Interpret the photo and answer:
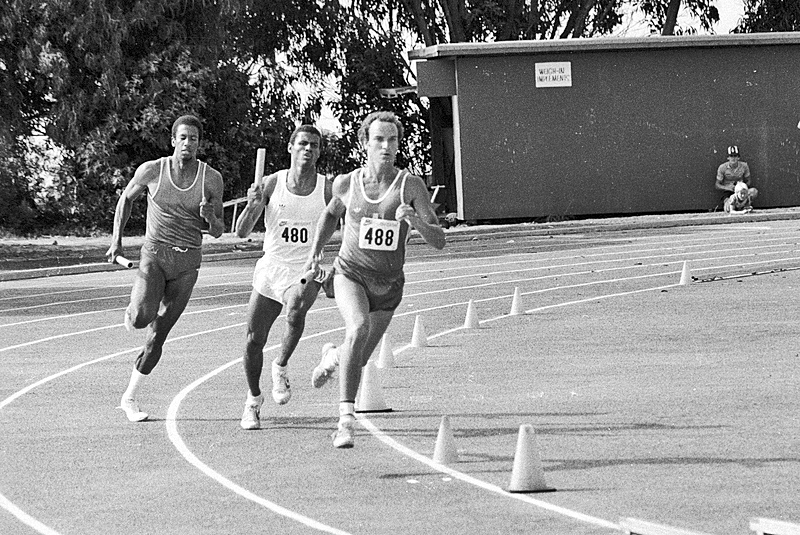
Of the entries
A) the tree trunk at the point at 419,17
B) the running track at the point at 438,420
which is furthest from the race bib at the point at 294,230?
the tree trunk at the point at 419,17

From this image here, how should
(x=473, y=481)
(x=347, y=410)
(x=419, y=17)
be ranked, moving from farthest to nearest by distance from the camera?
(x=419, y=17) < (x=347, y=410) < (x=473, y=481)

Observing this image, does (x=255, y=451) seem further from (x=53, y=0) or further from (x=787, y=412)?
(x=53, y=0)

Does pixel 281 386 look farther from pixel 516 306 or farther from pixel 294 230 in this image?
pixel 516 306

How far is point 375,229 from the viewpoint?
Result: 379 inches

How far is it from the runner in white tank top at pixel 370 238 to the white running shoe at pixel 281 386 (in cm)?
92

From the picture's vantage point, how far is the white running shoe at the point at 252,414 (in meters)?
10.2

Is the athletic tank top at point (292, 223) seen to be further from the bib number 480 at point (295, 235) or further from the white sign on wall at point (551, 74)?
the white sign on wall at point (551, 74)

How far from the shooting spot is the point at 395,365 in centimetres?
1341

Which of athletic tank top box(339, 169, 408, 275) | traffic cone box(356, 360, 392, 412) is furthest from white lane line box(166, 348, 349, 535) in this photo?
athletic tank top box(339, 169, 408, 275)

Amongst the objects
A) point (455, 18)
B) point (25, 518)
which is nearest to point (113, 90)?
point (455, 18)

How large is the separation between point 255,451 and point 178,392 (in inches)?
110

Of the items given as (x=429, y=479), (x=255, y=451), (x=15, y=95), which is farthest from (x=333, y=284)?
(x=15, y=95)

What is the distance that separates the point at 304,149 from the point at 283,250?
670 mm

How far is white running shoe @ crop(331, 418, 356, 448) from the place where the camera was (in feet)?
30.6
